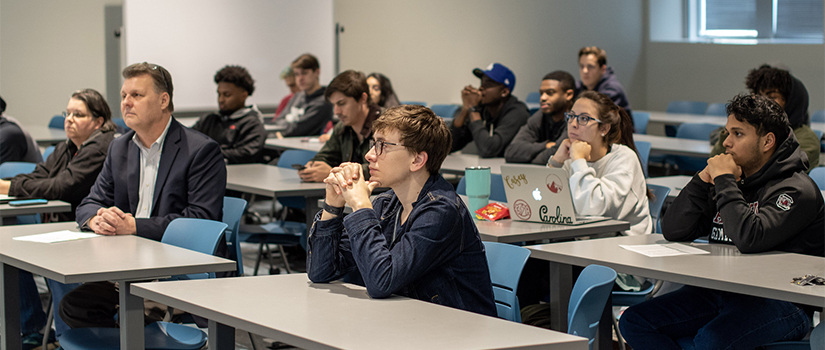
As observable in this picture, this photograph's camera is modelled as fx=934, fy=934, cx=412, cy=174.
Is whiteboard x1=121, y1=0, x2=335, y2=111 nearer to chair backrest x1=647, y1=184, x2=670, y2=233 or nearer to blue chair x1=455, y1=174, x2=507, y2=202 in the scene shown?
blue chair x1=455, y1=174, x2=507, y2=202

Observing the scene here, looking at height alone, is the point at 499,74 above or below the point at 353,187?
above

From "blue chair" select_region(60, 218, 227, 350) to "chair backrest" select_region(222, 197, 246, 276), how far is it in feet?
1.34

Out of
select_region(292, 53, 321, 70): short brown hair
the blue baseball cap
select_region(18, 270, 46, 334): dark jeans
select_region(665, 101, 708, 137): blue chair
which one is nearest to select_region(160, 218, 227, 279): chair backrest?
select_region(18, 270, 46, 334): dark jeans

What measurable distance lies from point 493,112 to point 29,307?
3.13 metres

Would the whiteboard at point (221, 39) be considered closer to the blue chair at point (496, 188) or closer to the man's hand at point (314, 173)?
the man's hand at point (314, 173)

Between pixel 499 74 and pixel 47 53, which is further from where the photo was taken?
pixel 47 53

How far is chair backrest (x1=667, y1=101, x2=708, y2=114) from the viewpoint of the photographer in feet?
31.1

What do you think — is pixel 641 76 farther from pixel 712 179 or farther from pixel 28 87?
pixel 712 179

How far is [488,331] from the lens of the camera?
6.61 feet

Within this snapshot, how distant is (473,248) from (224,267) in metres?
0.81

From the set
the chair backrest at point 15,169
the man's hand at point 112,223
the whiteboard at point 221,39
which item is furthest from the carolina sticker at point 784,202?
the whiteboard at point 221,39

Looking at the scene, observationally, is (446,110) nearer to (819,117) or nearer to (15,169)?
(819,117)

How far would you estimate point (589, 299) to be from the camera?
2408mm

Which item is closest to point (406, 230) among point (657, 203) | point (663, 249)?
point (663, 249)
